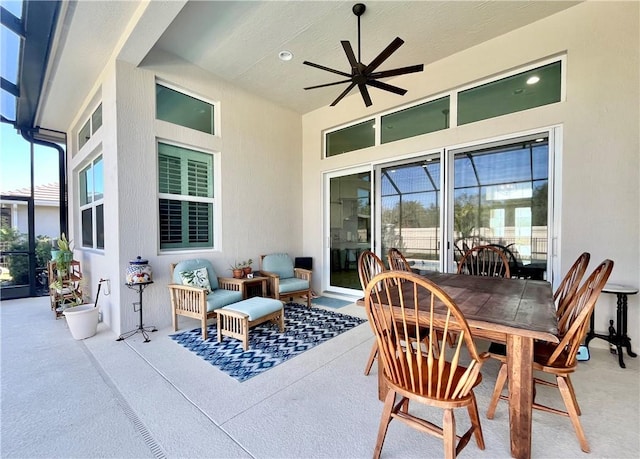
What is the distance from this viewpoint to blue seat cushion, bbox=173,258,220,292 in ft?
11.5

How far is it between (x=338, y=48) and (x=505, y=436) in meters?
4.27

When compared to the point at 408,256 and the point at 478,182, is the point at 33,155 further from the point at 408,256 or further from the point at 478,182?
the point at 478,182

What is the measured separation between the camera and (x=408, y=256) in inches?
171

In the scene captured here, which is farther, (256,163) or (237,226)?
(256,163)

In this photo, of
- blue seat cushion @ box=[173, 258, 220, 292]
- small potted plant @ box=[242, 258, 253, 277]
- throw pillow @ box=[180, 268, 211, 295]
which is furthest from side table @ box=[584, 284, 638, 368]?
blue seat cushion @ box=[173, 258, 220, 292]

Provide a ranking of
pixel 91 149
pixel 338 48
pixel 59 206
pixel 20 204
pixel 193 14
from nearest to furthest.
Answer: pixel 193 14 → pixel 338 48 → pixel 91 149 → pixel 20 204 → pixel 59 206

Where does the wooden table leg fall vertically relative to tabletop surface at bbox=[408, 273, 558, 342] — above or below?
below

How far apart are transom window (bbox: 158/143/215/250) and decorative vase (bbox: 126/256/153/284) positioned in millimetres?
548

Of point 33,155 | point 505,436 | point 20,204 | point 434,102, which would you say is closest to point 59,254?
point 20,204

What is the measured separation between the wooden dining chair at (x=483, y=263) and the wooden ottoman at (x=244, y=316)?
229 cm

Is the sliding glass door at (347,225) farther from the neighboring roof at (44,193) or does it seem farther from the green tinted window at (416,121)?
the neighboring roof at (44,193)

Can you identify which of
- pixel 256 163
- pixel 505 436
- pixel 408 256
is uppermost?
pixel 256 163

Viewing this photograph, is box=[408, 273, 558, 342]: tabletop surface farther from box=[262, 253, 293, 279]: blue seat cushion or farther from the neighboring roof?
the neighboring roof

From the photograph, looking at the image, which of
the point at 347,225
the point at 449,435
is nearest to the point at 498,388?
the point at 449,435
